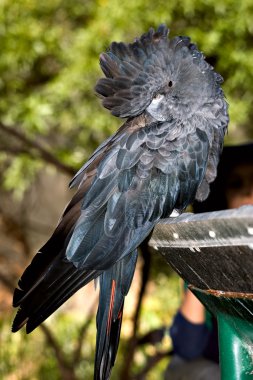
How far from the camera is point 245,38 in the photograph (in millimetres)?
3652

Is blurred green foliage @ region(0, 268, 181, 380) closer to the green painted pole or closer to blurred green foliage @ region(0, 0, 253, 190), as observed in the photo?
blurred green foliage @ region(0, 0, 253, 190)

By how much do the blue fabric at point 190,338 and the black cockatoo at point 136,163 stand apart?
509 millimetres

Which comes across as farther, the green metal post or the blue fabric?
the blue fabric

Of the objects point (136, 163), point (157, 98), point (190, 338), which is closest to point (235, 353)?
point (136, 163)

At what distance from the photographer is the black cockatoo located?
5.88 feet

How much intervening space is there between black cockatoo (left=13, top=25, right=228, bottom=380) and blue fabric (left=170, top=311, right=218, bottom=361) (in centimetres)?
51

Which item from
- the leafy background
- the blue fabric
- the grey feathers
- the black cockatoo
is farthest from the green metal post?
the leafy background

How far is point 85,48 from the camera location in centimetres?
348

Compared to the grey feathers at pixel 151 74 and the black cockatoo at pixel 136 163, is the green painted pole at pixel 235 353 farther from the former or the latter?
the grey feathers at pixel 151 74

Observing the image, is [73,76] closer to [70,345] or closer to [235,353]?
[235,353]

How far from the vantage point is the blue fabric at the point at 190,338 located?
2.39 metres

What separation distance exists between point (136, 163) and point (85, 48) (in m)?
1.70

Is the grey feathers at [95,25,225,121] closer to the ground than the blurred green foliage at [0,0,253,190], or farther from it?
farther from it

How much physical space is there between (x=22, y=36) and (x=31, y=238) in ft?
8.78
